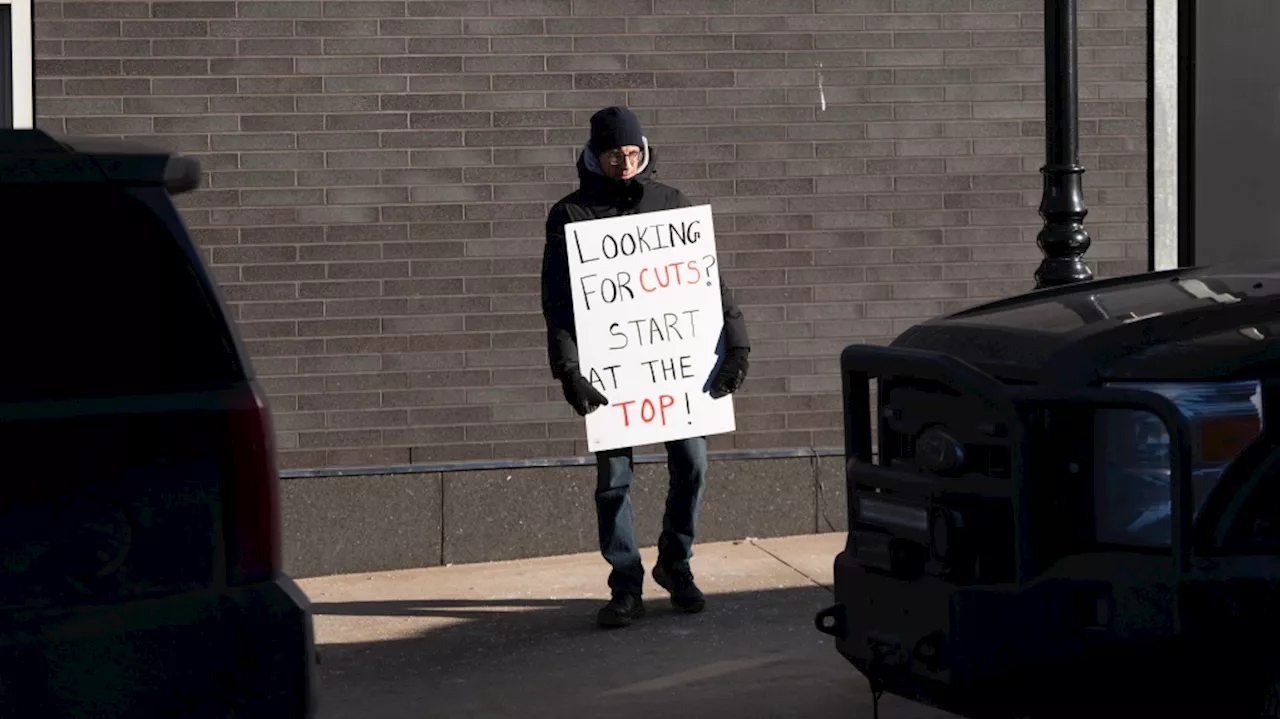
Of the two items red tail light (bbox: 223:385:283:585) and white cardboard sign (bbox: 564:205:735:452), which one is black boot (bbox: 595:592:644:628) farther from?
red tail light (bbox: 223:385:283:585)

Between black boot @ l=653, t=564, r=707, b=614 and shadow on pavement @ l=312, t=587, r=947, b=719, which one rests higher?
black boot @ l=653, t=564, r=707, b=614

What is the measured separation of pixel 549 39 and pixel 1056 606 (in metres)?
5.63

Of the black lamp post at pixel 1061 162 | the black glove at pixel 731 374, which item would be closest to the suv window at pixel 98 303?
the black glove at pixel 731 374

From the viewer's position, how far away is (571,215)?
7.82 m

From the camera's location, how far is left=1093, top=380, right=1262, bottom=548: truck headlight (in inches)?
174

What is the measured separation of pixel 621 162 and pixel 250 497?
411cm

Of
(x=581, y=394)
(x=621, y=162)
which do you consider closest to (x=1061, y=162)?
(x=621, y=162)

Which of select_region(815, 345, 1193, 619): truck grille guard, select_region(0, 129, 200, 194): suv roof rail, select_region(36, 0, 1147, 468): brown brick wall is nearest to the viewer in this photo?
select_region(0, 129, 200, 194): suv roof rail

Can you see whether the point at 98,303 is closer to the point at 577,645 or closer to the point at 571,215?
the point at 577,645

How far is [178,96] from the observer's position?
30.5 ft

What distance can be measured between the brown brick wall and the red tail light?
18.4ft

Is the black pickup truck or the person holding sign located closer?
the black pickup truck

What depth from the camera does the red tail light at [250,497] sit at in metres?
3.78

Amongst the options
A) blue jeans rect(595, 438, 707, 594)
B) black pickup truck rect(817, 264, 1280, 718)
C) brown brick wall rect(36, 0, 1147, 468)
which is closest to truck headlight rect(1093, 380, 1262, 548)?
black pickup truck rect(817, 264, 1280, 718)
